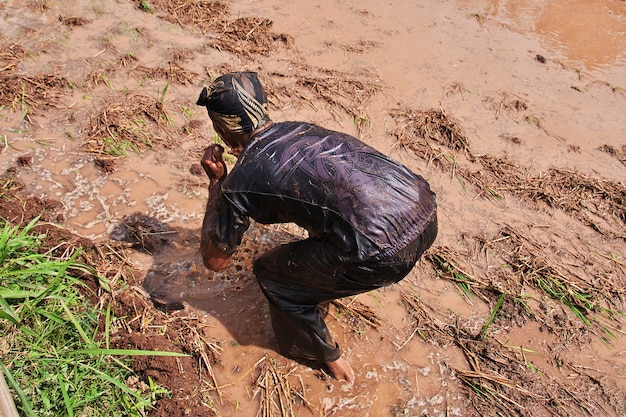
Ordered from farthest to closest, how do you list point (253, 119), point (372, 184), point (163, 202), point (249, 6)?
point (249, 6) → point (163, 202) → point (253, 119) → point (372, 184)

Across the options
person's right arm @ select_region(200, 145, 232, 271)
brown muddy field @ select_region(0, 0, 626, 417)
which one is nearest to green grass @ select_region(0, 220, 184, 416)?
brown muddy field @ select_region(0, 0, 626, 417)

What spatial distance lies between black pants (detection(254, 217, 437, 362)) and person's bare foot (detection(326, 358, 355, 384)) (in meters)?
0.09

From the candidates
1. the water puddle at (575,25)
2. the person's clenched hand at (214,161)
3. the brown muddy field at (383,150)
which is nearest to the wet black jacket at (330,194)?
the person's clenched hand at (214,161)

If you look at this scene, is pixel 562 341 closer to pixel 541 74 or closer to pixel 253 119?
pixel 253 119

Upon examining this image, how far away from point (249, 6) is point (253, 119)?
392 cm

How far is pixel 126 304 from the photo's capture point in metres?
2.64

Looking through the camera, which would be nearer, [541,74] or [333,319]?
[333,319]

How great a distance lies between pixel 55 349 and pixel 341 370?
1.41 meters

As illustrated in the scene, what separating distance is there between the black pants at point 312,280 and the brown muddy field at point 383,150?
0.28 meters

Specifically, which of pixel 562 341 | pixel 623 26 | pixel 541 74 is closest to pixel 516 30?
pixel 541 74

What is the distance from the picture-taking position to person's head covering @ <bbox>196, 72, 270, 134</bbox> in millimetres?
2102

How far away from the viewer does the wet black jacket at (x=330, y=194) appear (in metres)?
1.92

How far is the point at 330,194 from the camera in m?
1.94

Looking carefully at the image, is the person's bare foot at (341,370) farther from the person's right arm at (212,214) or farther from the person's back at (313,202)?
the person's right arm at (212,214)
